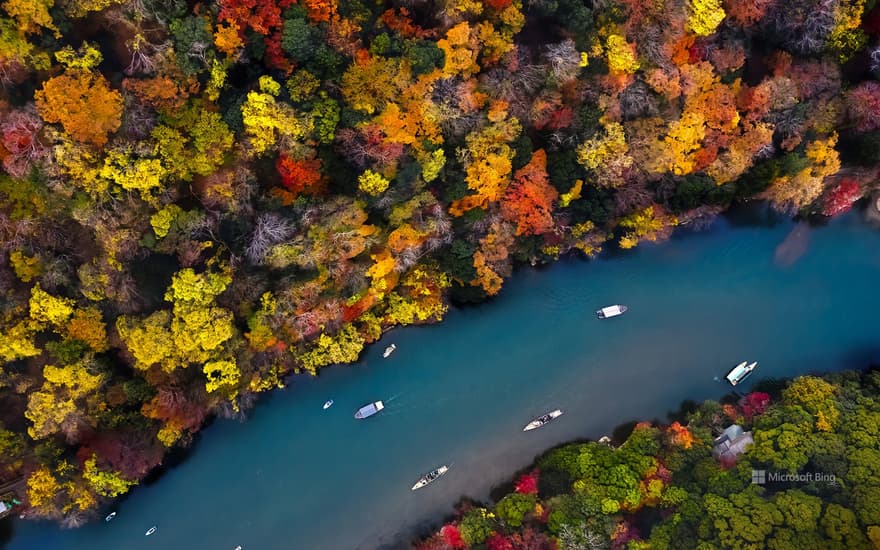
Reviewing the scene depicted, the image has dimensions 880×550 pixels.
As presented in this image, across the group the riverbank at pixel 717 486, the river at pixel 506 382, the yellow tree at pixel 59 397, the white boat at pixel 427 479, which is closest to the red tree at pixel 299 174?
Result: the river at pixel 506 382

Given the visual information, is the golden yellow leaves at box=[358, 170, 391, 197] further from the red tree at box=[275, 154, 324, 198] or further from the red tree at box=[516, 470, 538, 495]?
the red tree at box=[516, 470, 538, 495]

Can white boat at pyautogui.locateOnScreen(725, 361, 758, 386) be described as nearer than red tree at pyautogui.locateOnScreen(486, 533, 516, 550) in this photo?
No

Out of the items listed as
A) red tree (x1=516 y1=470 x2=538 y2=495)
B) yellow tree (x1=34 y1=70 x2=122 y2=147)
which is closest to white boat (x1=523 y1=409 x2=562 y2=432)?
red tree (x1=516 y1=470 x2=538 y2=495)

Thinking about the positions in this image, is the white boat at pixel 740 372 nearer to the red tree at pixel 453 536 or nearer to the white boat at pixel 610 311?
the white boat at pixel 610 311

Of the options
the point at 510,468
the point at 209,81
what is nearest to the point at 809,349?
the point at 510,468

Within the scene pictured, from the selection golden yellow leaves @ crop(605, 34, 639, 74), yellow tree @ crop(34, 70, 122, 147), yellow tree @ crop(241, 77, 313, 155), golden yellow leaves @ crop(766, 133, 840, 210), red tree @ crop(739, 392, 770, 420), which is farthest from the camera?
red tree @ crop(739, 392, 770, 420)
